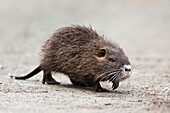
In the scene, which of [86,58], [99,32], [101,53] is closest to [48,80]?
[86,58]

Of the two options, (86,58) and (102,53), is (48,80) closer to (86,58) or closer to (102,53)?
(86,58)

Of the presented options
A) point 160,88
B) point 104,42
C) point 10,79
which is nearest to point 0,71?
point 10,79

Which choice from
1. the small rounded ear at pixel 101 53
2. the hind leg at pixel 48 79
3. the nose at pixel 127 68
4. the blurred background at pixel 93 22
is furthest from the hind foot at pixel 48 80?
the blurred background at pixel 93 22

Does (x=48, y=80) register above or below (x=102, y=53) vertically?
below

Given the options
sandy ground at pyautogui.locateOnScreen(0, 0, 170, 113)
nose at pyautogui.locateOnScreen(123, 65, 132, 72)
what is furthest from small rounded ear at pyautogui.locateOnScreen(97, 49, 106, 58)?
sandy ground at pyautogui.locateOnScreen(0, 0, 170, 113)

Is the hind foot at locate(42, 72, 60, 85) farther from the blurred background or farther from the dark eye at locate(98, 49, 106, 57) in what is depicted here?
A: the blurred background

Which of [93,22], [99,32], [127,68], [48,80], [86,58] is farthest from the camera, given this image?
[93,22]
